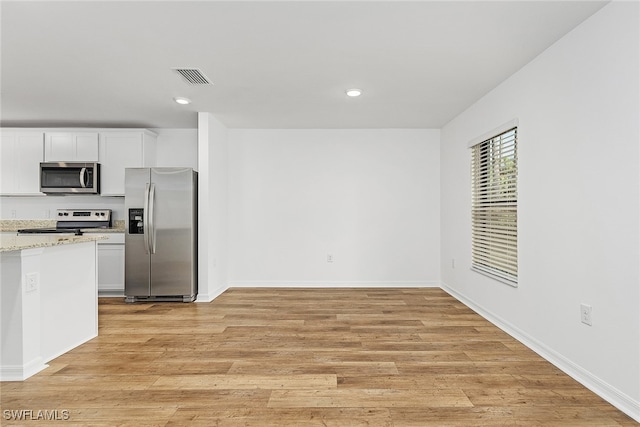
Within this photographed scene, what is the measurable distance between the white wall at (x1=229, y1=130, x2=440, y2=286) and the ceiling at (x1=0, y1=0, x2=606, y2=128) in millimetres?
987

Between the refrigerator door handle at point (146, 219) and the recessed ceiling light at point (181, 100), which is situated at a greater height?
the recessed ceiling light at point (181, 100)

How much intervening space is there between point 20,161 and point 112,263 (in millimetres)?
2038

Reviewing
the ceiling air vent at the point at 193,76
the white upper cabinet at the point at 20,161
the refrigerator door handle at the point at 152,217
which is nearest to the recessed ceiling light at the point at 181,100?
the ceiling air vent at the point at 193,76

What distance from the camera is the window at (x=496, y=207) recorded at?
3.33 metres

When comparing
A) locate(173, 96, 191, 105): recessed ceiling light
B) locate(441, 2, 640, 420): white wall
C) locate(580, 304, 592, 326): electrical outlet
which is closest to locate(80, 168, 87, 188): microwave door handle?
locate(173, 96, 191, 105): recessed ceiling light

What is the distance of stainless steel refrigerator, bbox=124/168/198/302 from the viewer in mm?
4504

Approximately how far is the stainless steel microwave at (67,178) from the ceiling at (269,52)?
75 centimetres

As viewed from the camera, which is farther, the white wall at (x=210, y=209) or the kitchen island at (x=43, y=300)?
the white wall at (x=210, y=209)

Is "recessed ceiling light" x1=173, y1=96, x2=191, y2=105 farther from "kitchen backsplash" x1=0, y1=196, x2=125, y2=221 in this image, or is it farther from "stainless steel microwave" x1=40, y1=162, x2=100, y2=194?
"kitchen backsplash" x1=0, y1=196, x2=125, y2=221

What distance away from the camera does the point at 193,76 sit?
3.36 m

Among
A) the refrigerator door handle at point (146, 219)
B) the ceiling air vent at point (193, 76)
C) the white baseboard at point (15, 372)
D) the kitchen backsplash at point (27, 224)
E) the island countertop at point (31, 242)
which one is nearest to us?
the island countertop at point (31, 242)

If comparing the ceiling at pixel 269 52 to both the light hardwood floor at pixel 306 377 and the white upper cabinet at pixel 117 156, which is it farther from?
the light hardwood floor at pixel 306 377

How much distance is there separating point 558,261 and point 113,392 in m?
3.29

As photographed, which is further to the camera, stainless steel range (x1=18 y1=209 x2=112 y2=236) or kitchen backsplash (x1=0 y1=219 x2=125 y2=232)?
kitchen backsplash (x1=0 y1=219 x2=125 y2=232)
